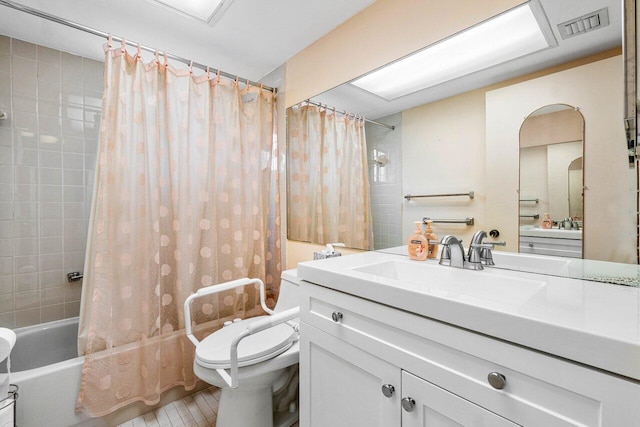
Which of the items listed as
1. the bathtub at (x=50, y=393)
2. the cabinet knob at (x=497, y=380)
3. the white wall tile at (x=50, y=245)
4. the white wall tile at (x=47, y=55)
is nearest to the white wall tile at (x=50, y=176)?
the white wall tile at (x=50, y=245)

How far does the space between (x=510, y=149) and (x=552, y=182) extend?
0.63 feet

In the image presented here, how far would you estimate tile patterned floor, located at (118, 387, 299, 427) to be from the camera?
154cm

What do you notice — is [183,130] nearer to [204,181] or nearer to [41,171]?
[204,181]

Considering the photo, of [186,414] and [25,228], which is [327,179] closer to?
[186,414]

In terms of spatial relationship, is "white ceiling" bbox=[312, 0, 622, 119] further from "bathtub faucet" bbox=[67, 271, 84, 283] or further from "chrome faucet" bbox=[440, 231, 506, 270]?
"bathtub faucet" bbox=[67, 271, 84, 283]

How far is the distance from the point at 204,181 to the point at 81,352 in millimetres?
1101

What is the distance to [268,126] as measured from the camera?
7.02 feet

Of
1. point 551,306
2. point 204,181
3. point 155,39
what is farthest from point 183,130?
point 551,306

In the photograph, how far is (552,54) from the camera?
3.29 feet

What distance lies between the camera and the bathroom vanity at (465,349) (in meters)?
0.51

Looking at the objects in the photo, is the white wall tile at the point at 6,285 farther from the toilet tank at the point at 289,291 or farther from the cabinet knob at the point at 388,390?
the cabinet knob at the point at 388,390

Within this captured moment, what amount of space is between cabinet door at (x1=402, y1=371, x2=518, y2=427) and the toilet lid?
70 centimetres

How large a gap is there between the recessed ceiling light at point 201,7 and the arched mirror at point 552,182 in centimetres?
154

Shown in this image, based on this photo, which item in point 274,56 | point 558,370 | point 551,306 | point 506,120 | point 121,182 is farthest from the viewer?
point 274,56
